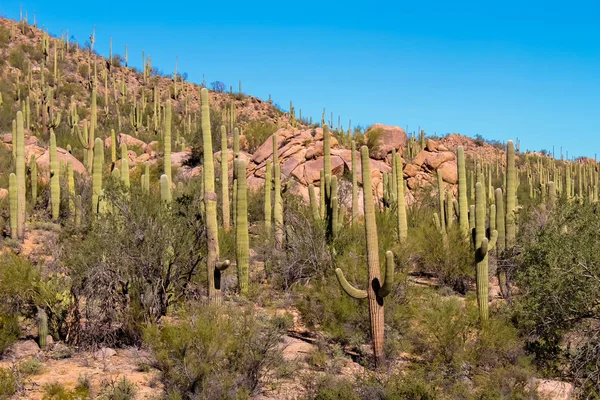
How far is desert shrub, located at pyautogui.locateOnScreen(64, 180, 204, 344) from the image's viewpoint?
10.1m

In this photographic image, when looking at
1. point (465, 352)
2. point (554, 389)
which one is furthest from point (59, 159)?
point (554, 389)

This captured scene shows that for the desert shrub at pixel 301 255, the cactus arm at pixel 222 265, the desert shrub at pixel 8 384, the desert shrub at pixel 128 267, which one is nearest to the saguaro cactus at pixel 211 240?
the cactus arm at pixel 222 265

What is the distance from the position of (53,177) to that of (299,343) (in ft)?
39.0

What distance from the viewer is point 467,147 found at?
60.5 metres

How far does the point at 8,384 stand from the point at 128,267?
2845 millimetres

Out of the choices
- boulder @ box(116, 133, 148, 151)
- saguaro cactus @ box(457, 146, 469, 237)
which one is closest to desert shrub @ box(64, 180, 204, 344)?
saguaro cactus @ box(457, 146, 469, 237)

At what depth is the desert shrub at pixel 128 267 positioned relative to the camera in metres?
10.1

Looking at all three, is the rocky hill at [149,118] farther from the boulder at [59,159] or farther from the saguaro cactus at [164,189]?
the saguaro cactus at [164,189]

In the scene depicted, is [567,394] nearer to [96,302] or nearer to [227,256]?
[96,302]

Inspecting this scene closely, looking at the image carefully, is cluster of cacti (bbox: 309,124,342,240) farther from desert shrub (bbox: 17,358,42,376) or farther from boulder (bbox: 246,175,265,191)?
boulder (bbox: 246,175,265,191)

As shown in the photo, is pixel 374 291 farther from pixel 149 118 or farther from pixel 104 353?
pixel 149 118

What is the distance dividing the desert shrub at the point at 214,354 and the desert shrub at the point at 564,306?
3.93m

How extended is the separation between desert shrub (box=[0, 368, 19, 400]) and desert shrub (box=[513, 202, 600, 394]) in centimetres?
728

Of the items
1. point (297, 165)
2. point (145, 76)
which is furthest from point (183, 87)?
point (297, 165)
